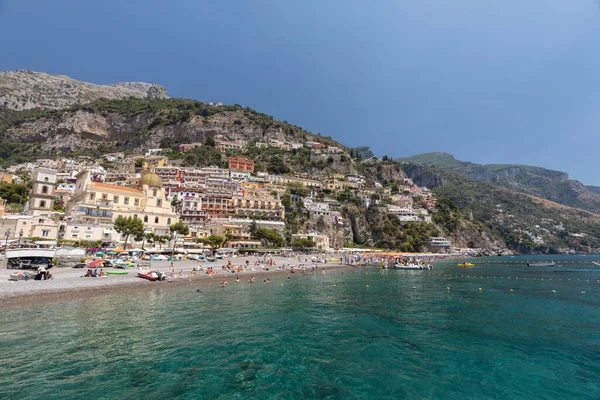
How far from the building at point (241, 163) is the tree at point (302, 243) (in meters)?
46.6

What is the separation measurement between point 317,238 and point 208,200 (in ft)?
90.2

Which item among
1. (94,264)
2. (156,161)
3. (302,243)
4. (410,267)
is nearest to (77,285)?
(94,264)

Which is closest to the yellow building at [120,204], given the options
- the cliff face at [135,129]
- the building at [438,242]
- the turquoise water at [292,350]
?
the turquoise water at [292,350]

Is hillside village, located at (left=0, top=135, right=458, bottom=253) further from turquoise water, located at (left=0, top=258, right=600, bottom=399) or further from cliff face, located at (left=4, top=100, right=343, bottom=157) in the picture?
turquoise water, located at (left=0, top=258, right=600, bottom=399)

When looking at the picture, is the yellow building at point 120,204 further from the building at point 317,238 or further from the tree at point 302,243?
the building at point 317,238

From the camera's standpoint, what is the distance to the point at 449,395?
8273 millimetres

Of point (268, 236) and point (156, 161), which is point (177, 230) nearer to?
point (268, 236)

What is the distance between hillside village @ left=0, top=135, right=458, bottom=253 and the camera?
41312 mm

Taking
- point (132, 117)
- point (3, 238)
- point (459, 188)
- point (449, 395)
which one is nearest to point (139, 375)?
point (449, 395)

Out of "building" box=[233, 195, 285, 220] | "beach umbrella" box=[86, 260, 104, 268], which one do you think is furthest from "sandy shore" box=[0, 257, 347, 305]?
"building" box=[233, 195, 285, 220]

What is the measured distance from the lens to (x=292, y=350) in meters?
11.3

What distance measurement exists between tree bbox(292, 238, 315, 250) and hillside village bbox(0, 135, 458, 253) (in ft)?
0.75

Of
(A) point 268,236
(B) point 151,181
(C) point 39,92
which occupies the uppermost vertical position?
(C) point 39,92

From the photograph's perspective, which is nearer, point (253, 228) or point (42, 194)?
point (42, 194)
